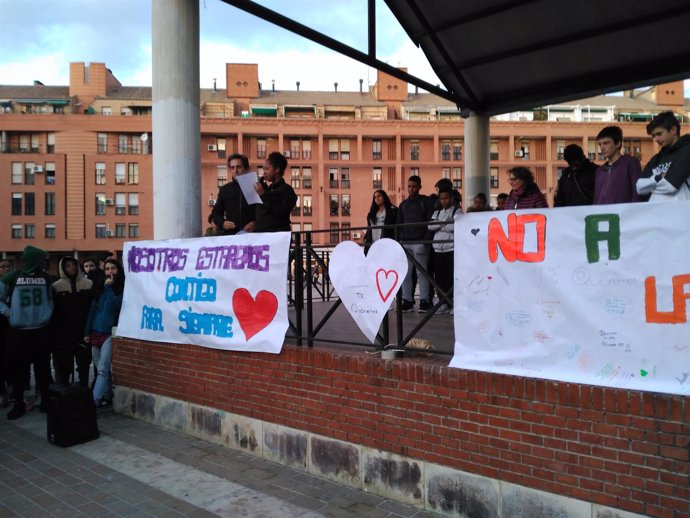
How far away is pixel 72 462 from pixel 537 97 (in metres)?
9.20

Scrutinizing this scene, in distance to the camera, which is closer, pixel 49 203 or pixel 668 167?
pixel 668 167

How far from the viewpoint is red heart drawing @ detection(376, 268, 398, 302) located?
4758 mm

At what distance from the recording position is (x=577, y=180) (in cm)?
543

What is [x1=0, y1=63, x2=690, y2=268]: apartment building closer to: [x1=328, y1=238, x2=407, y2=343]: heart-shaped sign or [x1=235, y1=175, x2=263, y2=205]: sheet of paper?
[x1=235, y1=175, x2=263, y2=205]: sheet of paper

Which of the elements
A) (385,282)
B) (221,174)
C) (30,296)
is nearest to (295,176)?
(221,174)

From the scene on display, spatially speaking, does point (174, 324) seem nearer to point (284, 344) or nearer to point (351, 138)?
point (284, 344)

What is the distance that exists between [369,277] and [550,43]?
5845mm

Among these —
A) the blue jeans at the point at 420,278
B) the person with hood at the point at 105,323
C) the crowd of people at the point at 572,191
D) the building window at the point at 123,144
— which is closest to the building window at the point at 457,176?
the building window at the point at 123,144

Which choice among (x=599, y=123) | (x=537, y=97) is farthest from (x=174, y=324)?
(x=599, y=123)

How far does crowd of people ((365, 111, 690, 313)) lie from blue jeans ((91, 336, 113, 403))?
408 cm

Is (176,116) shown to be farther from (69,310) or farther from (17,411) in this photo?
(17,411)

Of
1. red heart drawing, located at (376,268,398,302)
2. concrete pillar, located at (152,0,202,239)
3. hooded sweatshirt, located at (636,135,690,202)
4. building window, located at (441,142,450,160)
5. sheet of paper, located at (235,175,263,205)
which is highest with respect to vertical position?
building window, located at (441,142,450,160)

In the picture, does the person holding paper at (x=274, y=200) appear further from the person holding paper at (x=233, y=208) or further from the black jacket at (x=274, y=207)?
the person holding paper at (x=233, y=208)

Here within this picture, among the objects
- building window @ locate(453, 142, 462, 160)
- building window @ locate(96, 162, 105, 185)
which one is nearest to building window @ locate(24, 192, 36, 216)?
building window @ locate(96, 162, 105, 185)
